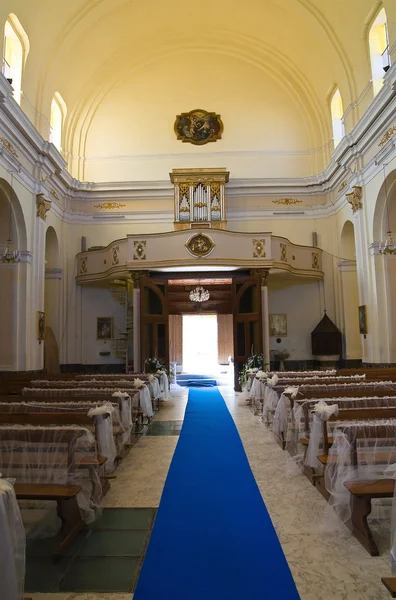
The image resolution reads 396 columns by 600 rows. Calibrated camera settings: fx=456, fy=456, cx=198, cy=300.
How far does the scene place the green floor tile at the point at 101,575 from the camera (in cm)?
330

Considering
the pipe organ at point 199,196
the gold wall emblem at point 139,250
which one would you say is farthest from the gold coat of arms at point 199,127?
the gold wall emblem at point 139,250

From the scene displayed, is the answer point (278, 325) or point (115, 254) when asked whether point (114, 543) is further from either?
point (278, 325)

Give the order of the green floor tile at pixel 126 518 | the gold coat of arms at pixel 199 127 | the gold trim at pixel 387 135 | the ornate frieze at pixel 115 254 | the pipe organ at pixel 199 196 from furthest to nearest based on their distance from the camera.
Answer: the gold coat of arms at pixel 199 127 → the pipe organ at pixel 199 196 → the ornate frieze at pixel 115 254 → the gold trim at pixel 387 135 → the green floor tile at pixel 126 518

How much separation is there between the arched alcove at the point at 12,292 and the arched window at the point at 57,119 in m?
5.11

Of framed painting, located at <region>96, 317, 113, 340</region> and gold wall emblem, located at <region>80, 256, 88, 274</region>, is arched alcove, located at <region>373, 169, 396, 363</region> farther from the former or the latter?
gold wall emblem, located at <region>80, 256, 88, 274</region>

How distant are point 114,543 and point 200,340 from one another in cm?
2110

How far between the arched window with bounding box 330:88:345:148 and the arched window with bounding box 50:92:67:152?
10111 millimetres

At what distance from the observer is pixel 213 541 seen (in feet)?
13.1

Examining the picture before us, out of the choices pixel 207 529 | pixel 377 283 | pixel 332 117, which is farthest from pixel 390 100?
pixel 207 529

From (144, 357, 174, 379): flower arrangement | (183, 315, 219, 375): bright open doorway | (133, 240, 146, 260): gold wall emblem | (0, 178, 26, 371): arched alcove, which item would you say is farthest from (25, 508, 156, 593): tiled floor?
(183, 315, 219, 375): bright open doorway

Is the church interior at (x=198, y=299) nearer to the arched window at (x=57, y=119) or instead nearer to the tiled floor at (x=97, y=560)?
the tiled floor at (x=97, y=560)

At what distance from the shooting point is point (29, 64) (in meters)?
13.4

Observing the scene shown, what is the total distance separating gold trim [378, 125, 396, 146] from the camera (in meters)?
11.6

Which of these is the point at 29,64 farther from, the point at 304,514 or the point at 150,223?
the point at 304,514
